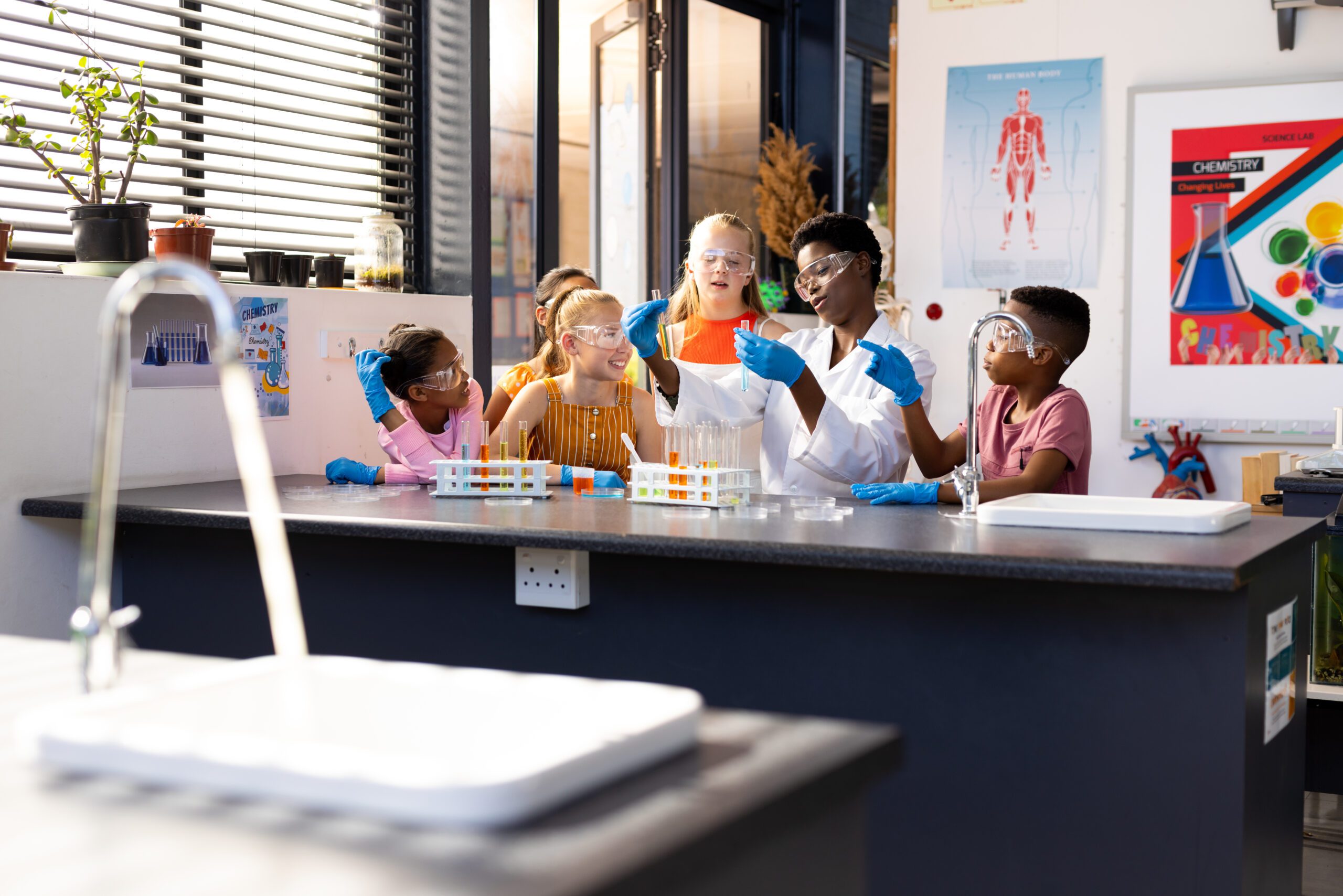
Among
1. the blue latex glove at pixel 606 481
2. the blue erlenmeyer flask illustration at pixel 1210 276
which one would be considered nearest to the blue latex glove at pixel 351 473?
the blue latex glove at pixel 606 481

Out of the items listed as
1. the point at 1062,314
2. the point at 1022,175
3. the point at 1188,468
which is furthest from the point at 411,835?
the point at 1022,175

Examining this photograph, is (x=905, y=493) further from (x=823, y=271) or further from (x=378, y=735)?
(x=378, y=735)

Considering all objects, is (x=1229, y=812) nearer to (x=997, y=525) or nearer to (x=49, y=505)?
(x=997, y=525)

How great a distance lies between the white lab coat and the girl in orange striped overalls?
123mm

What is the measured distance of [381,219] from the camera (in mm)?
3229

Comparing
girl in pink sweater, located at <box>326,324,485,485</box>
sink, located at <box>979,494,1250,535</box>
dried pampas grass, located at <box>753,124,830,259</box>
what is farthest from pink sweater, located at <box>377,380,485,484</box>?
dried pampas grass, located at <box>753,124,830,259</box>

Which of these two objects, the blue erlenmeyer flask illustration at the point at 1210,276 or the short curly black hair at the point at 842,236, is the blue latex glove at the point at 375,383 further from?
the blue erlenmeyer flask illustration at the point at 1210,276

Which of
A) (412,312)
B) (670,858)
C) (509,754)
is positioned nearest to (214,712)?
(509,754)

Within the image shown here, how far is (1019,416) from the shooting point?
8.25 feet

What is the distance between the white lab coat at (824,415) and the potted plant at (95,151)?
1116 mm

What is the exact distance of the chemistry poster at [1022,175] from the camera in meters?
4.37

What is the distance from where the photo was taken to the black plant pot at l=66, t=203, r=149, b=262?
2.50 metres

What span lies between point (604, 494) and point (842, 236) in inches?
30.2

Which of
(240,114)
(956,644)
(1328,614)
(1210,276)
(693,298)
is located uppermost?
(240,114)
